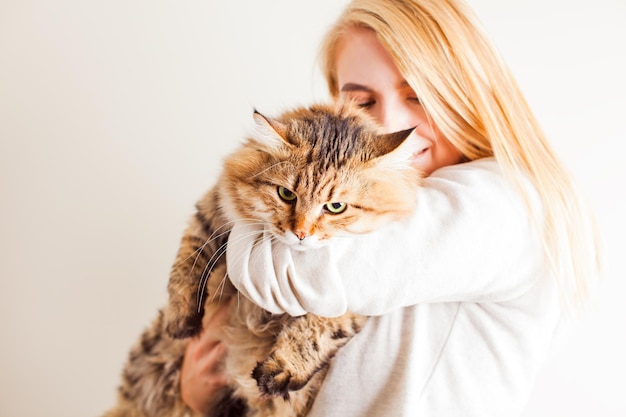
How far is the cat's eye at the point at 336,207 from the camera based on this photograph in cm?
114

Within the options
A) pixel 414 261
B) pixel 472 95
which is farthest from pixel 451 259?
pixel 472 95

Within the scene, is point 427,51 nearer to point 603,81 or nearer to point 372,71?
point 372,71

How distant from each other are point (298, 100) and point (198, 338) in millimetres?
→ 1123

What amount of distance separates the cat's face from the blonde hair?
24 cm

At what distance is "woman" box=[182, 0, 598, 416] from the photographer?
103cm

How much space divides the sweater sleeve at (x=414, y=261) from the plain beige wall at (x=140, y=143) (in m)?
0.94

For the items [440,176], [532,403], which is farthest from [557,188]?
[532,403]

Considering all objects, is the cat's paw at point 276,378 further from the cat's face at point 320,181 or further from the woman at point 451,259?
the cat's face at point 320,181

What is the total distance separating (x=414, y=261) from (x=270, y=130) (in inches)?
17.5

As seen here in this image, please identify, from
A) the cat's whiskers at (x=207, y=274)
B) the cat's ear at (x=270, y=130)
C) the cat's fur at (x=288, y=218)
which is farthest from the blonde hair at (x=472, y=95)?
the cat's whiskers at (x=207, y=274)

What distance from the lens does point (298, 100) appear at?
6.82 feet

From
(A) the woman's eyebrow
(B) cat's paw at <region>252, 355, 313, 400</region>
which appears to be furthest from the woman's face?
(B) cat's paw at <region>252, 355, 313, 400</region>

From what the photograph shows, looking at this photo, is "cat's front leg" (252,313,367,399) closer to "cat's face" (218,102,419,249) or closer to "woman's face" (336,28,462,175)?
"cat's face" (218,102,419,249)

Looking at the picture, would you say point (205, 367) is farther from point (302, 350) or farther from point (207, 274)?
point (302, 350)
